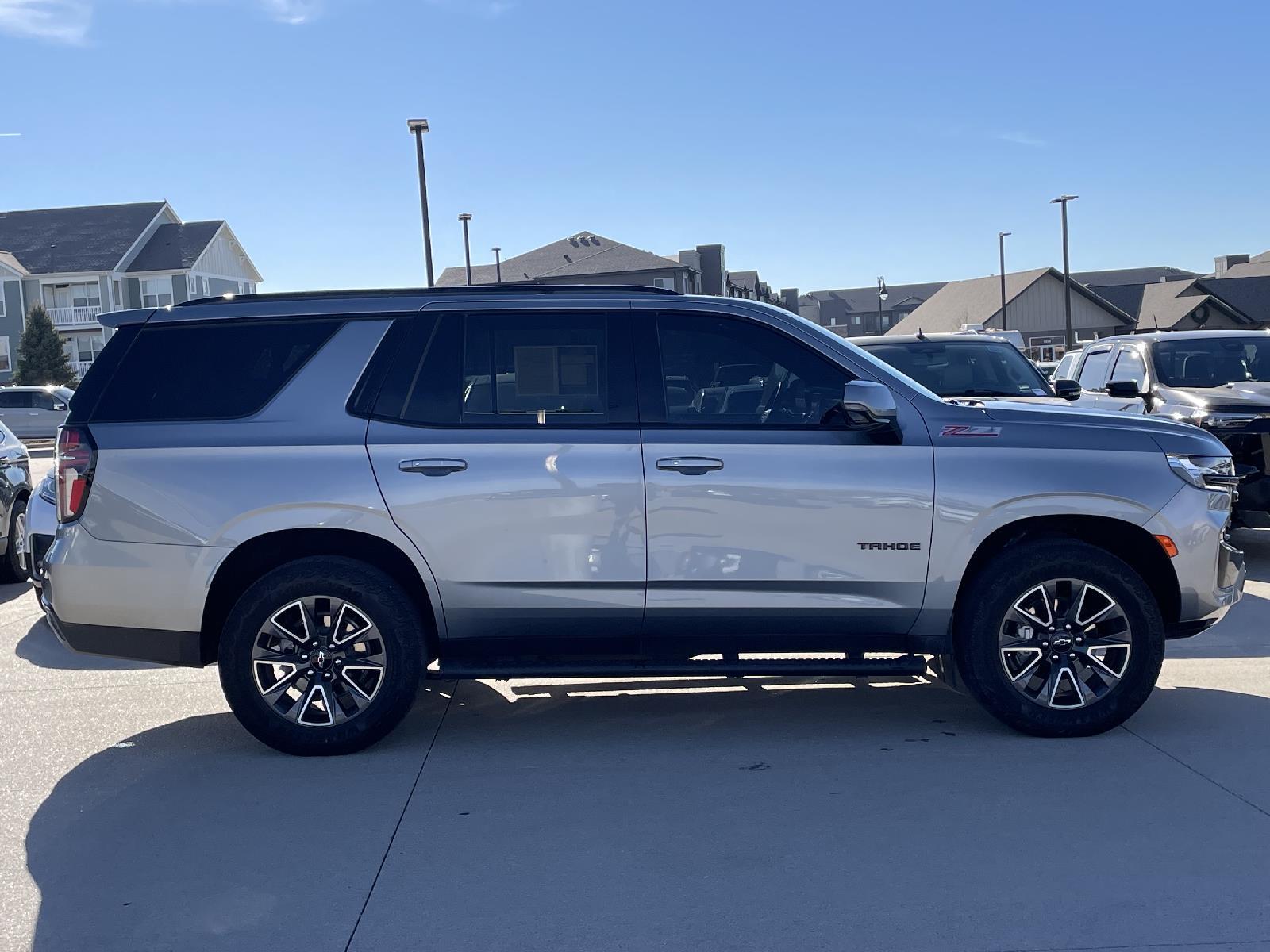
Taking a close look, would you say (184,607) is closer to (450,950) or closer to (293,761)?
(293,761)

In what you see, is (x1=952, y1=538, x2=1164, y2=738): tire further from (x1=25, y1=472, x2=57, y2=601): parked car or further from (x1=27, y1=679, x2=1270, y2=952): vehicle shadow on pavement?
(x1=25, y1=472, x2=57, y2=601): parked car

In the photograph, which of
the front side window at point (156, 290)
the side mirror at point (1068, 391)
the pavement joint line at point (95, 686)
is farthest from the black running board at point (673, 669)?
the front side window at point (156, 290)

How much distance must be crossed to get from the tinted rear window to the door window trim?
135 centimetres

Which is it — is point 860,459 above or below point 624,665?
above

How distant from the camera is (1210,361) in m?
11.4

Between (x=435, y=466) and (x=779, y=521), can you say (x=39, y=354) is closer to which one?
(x=435, y=466)

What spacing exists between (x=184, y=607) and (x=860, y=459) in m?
2.95

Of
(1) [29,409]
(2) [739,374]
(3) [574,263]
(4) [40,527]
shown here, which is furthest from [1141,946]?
(3) [574,263]

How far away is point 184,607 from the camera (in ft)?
17.5

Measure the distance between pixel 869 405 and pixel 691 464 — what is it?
77 centimetres

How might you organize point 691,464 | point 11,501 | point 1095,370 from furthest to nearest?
point 1095,370
point 11,501
point 691,464

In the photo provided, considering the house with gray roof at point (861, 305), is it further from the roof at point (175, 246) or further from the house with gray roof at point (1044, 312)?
the roof at point (175, 246)

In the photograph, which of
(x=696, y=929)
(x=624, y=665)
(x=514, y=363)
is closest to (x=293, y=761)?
(x=624, y=665)

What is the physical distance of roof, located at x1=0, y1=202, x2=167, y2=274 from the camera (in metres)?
58.2
